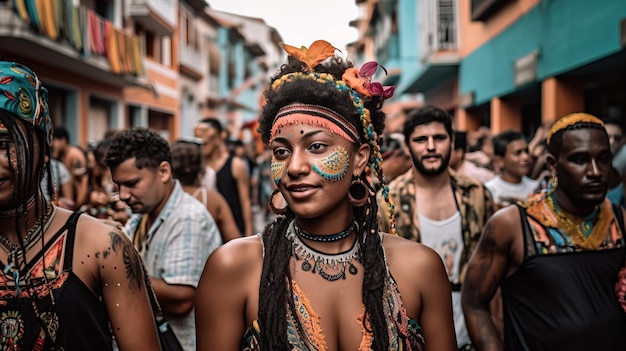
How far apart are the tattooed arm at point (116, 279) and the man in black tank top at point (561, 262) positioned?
6.17 feet

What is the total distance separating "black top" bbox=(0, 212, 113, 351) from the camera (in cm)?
235

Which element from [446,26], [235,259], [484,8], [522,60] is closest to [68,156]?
[235,259]

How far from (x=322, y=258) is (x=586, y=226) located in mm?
1773

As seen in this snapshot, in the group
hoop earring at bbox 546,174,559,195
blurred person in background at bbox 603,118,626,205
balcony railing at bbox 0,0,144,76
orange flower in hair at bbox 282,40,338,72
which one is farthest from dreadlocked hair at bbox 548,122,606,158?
balcony railing at bbox 0,0,144,76

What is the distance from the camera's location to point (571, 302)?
351 cm

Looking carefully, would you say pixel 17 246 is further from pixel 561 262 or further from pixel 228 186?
pixel 228 186

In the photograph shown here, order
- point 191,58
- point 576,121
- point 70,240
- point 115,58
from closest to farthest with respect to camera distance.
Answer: point 70,240
point 576,121
point 115,58
point 191,58

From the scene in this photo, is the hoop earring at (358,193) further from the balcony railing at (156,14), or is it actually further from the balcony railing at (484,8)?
the balcony railing at (156,14)

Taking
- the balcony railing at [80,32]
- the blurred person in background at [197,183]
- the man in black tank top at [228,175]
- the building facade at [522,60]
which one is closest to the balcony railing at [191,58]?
the balcony railing at [80,32]

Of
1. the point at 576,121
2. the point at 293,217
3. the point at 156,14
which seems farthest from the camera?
the point at 156,14

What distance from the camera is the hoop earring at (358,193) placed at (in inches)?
102

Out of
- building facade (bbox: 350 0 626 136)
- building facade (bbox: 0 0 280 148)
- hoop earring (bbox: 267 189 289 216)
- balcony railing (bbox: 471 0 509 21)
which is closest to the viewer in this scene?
hoop earring (bbox: 267 189 289 216)

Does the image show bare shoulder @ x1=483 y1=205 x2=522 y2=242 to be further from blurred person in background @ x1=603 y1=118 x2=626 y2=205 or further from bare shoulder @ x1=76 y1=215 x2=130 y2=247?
blurred person in background @ x1=603 y1=118 x2=626 y2=205

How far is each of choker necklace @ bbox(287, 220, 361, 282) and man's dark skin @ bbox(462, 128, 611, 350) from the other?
4.54 feet
